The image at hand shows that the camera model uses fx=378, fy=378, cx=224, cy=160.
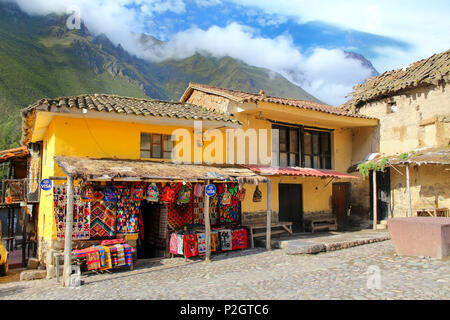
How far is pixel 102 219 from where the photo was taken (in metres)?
9.80

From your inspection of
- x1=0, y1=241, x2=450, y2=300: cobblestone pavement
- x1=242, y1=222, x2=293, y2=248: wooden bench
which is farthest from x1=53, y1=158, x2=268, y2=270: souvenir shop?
x1=0, y1=241, x2=450, y2=300: cobblestone pavement

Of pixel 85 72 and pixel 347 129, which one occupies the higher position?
pixel 85 72

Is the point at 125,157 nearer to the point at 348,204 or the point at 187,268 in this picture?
the point at 187,268

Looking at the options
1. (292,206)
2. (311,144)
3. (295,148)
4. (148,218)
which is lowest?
(148,218)

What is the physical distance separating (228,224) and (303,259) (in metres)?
3.10

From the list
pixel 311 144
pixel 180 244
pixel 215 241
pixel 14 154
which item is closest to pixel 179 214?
pixel 180 244

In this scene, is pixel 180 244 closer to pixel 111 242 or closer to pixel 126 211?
pixel 126 211

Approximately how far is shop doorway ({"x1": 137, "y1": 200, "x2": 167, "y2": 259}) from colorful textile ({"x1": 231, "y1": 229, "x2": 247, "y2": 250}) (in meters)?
2.07

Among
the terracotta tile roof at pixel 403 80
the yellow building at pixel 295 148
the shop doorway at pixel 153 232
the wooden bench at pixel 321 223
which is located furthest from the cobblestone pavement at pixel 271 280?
the terracotta tile roof at pixel 403 80

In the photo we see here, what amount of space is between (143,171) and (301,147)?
291 inches

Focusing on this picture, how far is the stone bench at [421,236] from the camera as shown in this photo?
27.7ft

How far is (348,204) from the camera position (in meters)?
16.4

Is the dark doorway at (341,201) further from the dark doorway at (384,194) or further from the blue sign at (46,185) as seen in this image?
the blue sign at (46,185)

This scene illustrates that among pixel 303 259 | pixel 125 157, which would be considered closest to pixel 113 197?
pixel 125 157
